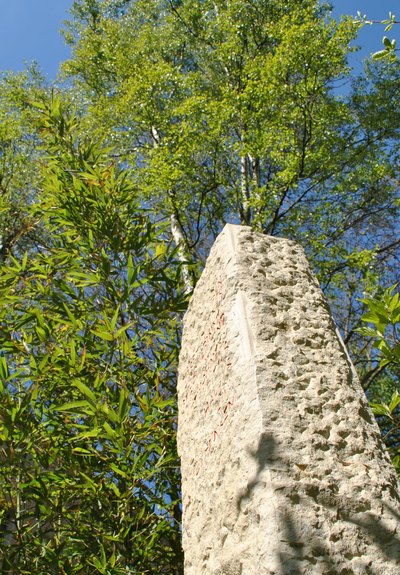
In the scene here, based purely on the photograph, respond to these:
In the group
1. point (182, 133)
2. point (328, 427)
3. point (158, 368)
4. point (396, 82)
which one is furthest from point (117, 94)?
point (328, 427)

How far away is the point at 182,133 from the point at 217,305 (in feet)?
20.7

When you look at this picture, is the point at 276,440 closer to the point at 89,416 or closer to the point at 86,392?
the point at 86,392

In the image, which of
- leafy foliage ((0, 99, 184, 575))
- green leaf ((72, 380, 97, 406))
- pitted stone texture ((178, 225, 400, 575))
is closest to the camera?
pitted stone texture ((178, 225, 400, 575))

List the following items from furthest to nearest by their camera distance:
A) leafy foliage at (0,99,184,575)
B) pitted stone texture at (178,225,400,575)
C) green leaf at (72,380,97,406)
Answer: leafy foliage at (0,99,184,575)
green leaf at (72,380,97,406)
pitted stone texture at (178,225,400,575)

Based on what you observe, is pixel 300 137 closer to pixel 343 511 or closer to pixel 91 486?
pixel 91 486

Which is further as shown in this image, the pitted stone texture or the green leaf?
the green leaf

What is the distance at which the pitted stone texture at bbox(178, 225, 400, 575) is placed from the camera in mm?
1872

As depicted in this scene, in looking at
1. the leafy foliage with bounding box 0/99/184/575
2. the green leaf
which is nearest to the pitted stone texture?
the green leaf

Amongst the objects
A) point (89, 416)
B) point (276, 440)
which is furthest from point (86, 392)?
point (276, 440)

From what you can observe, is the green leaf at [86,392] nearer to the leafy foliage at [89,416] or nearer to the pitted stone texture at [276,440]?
the leafy foliage at [89,416]

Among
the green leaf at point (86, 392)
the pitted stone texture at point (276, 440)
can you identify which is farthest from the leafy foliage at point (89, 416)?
the pitted stone texture at point (276, 440)

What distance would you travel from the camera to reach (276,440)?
205cm

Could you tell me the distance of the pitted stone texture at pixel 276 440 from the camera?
1872mm

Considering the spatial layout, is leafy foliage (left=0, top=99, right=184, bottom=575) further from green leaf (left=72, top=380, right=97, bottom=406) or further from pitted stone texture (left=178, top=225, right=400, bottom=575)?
pitted stone texture (left=178, top=225, right=400, bottom=575)
